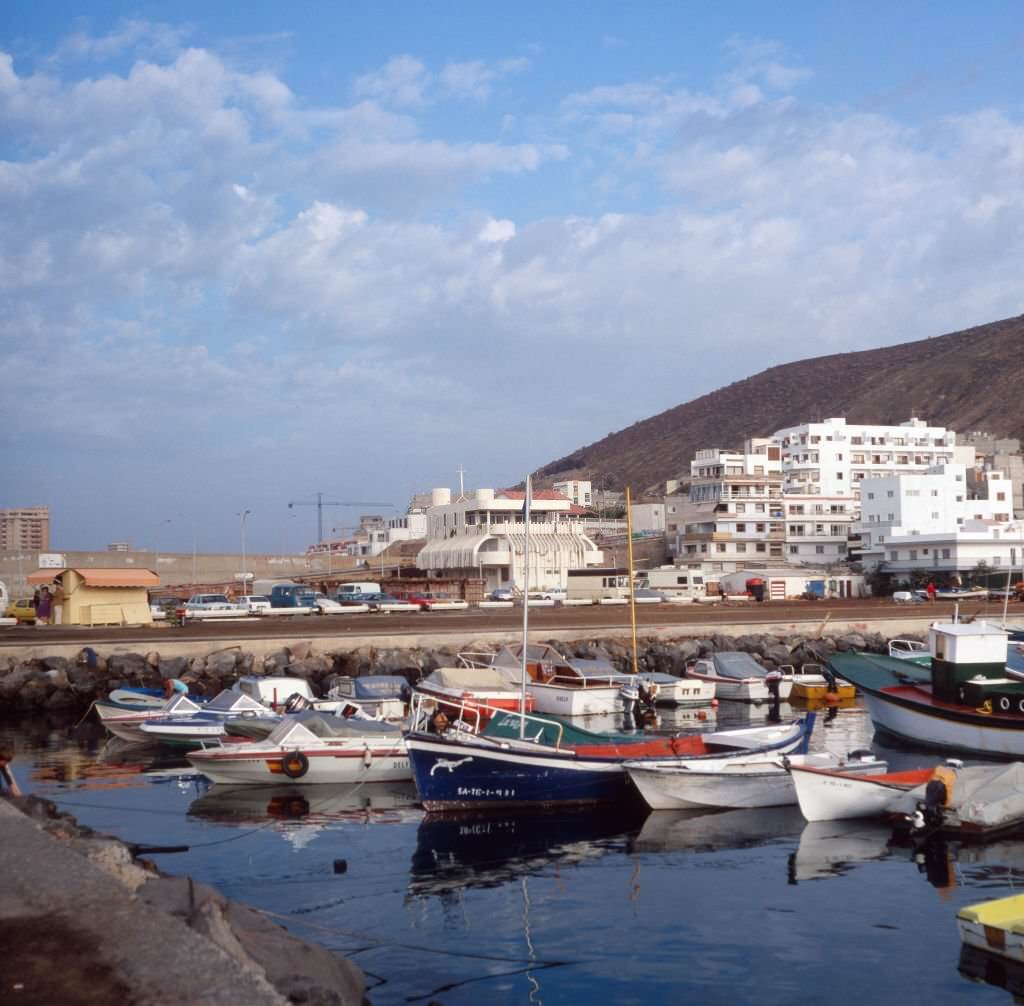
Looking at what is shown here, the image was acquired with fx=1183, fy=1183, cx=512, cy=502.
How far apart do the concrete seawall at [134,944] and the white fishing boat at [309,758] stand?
40.3 feet

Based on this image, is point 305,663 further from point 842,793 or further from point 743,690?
point 842,793

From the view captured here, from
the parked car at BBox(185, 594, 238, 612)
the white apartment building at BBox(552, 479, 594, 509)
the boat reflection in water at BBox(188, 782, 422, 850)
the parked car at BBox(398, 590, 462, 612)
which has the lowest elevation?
the boat reflection in water at BBox(188, 782, 422, 850)

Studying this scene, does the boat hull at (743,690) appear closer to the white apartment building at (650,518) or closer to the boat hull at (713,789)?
the boat hull at (713,789)

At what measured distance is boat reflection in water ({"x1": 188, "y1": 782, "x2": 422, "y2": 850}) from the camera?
79.3ft

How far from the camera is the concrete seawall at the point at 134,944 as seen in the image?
9906mm

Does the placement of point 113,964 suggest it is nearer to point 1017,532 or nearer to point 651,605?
point 651,605

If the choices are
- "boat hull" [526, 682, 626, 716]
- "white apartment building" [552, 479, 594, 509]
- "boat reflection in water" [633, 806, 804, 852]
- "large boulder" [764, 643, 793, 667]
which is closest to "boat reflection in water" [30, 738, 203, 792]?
"boat reflection in water" [633, 806, 804, 852]

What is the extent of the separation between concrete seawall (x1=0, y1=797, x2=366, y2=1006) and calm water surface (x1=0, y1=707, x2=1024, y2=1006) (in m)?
2.70

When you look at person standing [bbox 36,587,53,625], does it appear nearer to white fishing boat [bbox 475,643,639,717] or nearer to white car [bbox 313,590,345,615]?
white car [bbox 313,590,345,615]

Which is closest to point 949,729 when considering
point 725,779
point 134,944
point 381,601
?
point 725,779

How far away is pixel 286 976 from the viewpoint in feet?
36.4

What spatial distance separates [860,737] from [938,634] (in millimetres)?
5140

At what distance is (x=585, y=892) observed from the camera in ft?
61.8

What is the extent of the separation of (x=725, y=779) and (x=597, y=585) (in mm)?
61277
